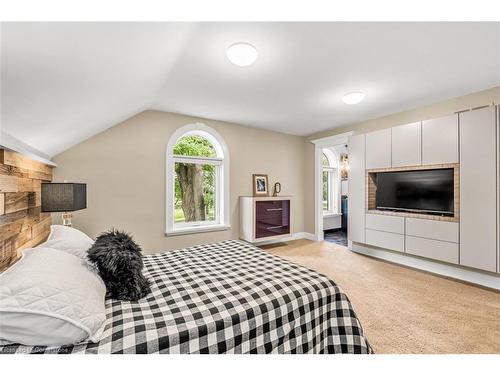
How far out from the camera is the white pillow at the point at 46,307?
2.73 ft

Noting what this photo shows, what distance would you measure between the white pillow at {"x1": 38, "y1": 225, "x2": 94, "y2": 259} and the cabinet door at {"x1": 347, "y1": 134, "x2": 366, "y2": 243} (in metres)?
3.84

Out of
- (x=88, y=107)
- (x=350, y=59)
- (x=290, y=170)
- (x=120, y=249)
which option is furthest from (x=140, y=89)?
(x=290, y=170)

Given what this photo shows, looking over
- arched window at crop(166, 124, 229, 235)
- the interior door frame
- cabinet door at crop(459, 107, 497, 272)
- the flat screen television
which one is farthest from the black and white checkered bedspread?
the interior door frame

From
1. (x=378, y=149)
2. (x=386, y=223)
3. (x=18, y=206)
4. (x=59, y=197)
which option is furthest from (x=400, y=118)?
(x=18, y=206)

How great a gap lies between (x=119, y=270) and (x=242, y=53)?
184 centimetres

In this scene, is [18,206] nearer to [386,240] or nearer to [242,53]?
[242,53]

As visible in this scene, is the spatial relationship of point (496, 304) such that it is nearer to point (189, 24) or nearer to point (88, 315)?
point (88, 315)

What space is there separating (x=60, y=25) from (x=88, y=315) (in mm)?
1200

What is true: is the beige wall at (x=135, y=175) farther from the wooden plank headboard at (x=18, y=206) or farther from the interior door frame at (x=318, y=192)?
the interior door frame at (x=318, y=192)

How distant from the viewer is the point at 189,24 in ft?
5.21

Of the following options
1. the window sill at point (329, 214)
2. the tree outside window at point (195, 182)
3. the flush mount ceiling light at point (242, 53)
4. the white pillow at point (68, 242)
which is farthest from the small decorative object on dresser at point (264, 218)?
the white pillow at point (68, 242)

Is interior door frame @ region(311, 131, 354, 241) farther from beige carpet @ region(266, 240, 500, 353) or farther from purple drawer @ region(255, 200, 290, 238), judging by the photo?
beige carpet @ region(266, 240, 500, 353)

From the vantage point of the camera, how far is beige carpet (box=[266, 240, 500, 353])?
1769 mm

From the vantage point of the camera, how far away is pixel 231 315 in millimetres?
1143
